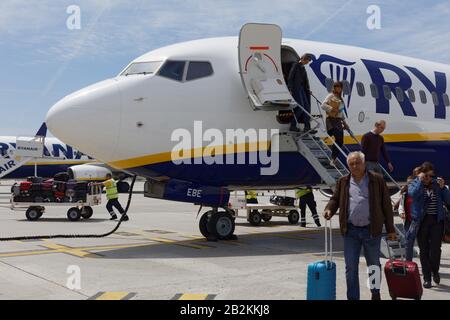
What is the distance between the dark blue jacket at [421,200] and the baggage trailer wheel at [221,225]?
5382 millimetres

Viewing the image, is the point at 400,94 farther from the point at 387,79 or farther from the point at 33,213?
the point at 33,213

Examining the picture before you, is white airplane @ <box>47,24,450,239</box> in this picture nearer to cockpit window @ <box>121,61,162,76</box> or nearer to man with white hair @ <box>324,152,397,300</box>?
cockpit window @ <box>121,61,162,76</box>

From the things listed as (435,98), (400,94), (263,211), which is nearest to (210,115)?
(400,94)

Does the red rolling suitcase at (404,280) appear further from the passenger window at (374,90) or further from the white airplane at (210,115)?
the passenger window at (374,90)

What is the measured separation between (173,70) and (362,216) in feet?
21.5

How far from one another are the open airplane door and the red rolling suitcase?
5416mm

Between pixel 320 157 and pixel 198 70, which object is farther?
pixel 198 70

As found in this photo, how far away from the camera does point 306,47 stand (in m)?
13.1

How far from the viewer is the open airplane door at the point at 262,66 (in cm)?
1131

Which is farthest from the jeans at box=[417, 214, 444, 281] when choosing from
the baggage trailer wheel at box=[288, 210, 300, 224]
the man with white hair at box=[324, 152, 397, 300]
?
the baggage trailer wheel at box=[288, 210, 300, 224]

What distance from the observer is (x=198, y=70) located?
458 inches

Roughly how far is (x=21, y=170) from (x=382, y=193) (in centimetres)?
3906

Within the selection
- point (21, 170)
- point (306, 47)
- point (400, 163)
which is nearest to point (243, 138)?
point (306, 47)

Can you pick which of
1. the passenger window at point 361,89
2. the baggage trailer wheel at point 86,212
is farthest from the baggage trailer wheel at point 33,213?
the passenger window at point 361,89
